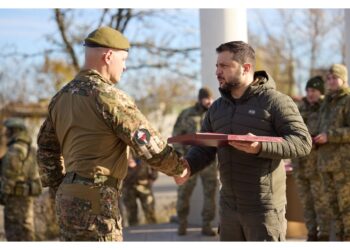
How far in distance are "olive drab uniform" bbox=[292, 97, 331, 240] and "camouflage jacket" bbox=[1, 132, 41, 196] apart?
3.59 metres

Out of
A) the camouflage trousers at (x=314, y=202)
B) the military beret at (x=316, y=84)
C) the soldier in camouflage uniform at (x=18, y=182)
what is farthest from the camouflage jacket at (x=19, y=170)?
the military beret at (x=316, y=84)

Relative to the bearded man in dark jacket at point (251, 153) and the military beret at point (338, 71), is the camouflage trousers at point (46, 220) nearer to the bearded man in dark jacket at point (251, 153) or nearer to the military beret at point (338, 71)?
the military beret at point (338, 71)

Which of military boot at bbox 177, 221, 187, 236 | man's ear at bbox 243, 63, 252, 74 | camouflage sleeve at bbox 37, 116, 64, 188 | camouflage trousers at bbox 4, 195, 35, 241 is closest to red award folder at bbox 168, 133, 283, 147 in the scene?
man's ear at bbox 243, 63, 252, 74

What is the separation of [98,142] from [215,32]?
622cm

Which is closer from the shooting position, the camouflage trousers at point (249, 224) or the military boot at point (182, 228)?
the camouflage trousers at point (249, 224)

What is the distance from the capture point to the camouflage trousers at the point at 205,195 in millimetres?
10023

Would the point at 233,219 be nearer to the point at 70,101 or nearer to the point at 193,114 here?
the point at 70,101

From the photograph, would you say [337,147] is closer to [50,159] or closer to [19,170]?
[19,170]

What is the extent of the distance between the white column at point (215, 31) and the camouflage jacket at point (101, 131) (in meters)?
5.84
